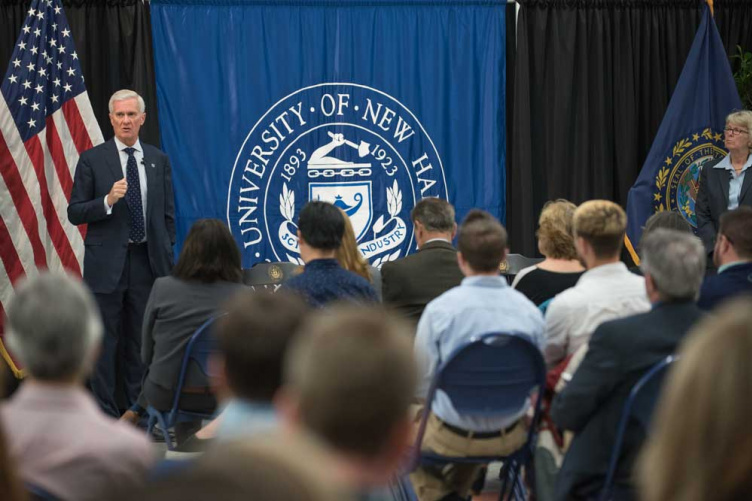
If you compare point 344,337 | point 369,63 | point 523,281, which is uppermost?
point 369,63

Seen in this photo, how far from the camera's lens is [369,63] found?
673cm

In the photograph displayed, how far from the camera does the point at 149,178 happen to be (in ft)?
17.6

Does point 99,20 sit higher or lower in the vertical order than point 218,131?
higher

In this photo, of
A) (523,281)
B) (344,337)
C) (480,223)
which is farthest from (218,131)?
(344,337)

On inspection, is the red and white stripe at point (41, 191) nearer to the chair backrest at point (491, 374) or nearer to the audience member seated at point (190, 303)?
the audience member seated at point (190, 303)

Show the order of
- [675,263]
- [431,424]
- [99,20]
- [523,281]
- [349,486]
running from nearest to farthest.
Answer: [349,486] → [675,263] → [431,424] → [523,281] → [99,20]

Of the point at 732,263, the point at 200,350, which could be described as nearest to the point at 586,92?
the point at 732,263

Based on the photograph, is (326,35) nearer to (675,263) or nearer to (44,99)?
(44,99)

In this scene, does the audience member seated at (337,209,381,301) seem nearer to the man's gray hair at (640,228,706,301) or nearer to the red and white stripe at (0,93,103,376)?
the man's gray hair at (640,228,706,301)

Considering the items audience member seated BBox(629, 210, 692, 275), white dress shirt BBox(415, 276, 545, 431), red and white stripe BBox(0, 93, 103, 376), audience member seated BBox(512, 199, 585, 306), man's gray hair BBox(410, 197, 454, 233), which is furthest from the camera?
red and white stripe BBox(0, 93, 103, 376)

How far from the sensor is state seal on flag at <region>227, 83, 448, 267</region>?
6.62 meters

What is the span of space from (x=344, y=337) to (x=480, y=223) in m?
2.30

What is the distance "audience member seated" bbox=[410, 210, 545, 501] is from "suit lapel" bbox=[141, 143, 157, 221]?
247 centimetres

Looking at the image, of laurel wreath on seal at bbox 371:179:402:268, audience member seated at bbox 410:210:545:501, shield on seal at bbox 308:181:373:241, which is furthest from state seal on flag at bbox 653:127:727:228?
audience member seated at bbox 410:210:545:501
